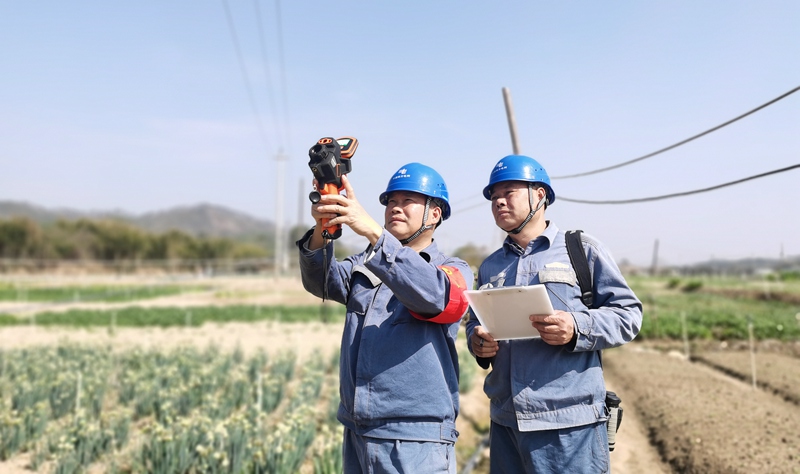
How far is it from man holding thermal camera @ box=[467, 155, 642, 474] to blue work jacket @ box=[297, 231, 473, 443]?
24 cm

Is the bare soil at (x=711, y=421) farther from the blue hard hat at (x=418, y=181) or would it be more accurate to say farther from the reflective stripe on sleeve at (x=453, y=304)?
the blue hard hat at (x=418, y=181)

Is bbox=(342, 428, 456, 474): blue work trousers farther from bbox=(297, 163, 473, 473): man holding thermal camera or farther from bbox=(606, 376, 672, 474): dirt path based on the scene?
bbox=(606, 376, 672, 474): dirt path

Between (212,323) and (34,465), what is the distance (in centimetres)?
1324

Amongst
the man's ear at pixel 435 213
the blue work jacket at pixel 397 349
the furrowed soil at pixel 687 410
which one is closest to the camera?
the blue work jacket at pixel 397 349

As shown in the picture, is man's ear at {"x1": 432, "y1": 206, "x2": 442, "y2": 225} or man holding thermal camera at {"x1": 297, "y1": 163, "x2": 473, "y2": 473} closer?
man holding thermal camera at {"x1": 297, "y1": 163, "x2": 473, "y2": 473}

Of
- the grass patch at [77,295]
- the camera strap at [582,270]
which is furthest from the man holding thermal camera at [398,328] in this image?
the grass patch at [77,295]

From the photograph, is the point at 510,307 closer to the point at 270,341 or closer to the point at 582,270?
the point at 582,270

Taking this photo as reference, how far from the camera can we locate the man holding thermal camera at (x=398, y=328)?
6.44 feet

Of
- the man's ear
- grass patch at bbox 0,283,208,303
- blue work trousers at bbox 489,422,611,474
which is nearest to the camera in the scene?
blue work trousers at bbox 489,422,611,474

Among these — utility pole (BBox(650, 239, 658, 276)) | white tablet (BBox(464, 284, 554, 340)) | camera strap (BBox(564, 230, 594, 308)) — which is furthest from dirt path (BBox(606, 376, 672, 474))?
utility pole (BBox(650, 239, 658, 276))

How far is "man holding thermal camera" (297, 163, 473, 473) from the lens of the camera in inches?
77.3

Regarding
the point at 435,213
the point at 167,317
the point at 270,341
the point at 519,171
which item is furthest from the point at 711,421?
the point at 167,317

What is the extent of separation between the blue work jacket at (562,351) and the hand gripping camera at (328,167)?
2.83 feet

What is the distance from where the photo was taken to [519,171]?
2.50 metres
